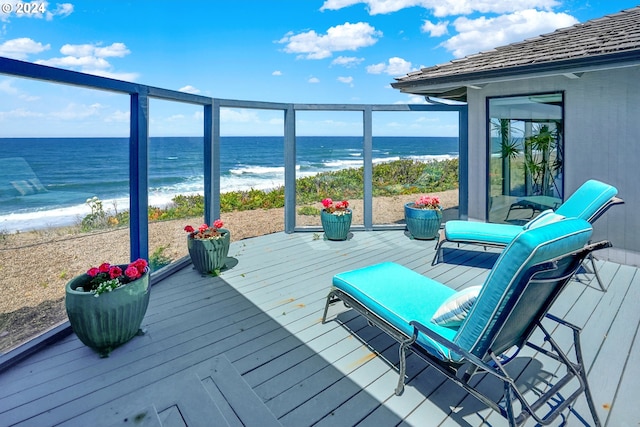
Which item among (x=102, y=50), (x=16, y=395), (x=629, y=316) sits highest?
(x=102, y=50)

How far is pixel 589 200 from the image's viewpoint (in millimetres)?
3623

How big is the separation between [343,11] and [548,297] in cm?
1311

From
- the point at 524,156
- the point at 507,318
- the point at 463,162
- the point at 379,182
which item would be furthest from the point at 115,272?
the point at 524,156

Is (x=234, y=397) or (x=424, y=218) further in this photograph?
(x=424, y=218)

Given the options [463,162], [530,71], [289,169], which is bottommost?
[289,169]

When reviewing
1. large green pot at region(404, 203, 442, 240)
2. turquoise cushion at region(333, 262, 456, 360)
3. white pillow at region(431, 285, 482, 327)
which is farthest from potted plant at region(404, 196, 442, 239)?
white pillow at region(431, 285, 482, 327)

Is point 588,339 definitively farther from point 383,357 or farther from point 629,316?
point 383,357

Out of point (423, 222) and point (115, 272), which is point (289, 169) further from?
point (115, 272)

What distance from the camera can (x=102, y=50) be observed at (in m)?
20.8

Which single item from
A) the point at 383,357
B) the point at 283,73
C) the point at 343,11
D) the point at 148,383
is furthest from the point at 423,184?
the point at 283,73

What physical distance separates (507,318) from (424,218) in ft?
12.9

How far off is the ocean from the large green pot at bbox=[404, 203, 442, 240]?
4.05 ft

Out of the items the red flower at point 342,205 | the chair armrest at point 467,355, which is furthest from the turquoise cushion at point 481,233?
the chair armrest at point 467,355

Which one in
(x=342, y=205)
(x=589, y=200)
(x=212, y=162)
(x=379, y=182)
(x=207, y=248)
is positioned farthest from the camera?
(x=379, y=182)
